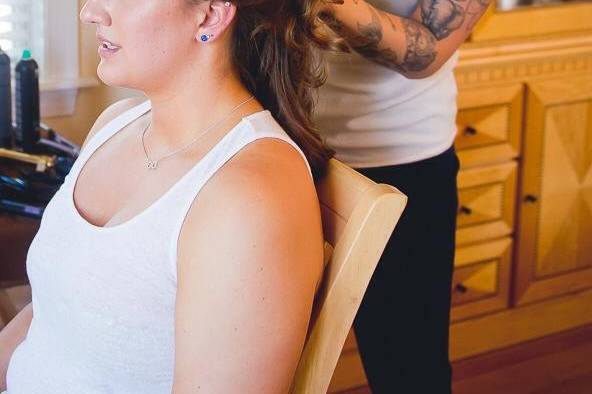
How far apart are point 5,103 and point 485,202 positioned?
130 centimetres

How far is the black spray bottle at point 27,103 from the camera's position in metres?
1.92

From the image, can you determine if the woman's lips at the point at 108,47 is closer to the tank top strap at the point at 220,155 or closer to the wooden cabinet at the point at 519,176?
→ the tank top strap at the point at 220,155

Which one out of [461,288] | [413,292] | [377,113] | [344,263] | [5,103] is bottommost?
[461,288]

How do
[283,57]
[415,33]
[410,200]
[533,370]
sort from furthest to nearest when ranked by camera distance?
[533,370] < [410,200] < [415,33] < [283,57]

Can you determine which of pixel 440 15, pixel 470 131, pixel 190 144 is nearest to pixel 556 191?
pixel 470 131

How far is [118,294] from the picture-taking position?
3.87ft

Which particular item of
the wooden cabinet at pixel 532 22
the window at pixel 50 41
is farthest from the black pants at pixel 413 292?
the wooden cabinet at pixel 532 22

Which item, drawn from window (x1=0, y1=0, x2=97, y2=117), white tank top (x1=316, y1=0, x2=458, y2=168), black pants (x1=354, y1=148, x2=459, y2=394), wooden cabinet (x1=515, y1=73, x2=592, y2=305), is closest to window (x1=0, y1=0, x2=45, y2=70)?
window (x1=0, y1=0, x2=97, y2=117)

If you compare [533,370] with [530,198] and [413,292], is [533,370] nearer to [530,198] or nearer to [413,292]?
[530,198]

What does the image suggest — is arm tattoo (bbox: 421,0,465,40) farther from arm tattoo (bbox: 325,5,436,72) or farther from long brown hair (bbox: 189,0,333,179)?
long brown hair (bbox: 189,0,333,179)

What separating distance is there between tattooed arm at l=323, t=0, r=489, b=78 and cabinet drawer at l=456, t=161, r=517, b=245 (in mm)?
1016

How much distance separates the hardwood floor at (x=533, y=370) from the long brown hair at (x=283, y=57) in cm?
153

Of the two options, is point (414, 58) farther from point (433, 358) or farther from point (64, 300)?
point (64, 300)

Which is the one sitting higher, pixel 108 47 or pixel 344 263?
pixel 108 47
